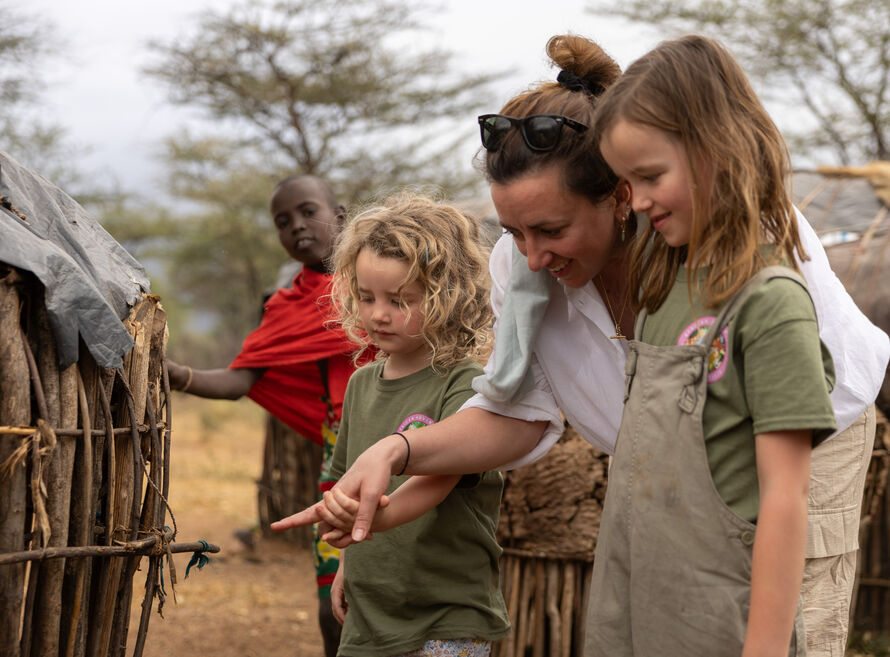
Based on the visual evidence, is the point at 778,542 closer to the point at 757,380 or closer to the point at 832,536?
the point at 757,380

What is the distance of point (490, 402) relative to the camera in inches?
79.8

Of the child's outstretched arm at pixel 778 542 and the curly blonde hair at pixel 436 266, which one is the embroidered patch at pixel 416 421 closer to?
the curly blonde hair at pixel 436 266

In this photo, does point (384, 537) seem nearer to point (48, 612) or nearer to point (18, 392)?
point (48, 612)

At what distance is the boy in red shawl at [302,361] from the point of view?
349 centimetres

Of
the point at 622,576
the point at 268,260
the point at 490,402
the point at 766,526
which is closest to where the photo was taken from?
the point at 766,526

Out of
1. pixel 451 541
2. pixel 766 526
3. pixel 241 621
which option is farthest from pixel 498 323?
pixel 241 621

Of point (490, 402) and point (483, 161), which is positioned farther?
point (483, 161)

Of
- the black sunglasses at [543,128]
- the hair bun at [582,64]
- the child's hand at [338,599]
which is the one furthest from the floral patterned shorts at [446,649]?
the hair bun at [582,64]

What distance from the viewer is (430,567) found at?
7.43ft

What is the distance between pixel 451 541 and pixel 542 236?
791mm

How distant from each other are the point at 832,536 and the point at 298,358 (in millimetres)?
2248

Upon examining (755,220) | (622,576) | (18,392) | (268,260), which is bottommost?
(622,576)

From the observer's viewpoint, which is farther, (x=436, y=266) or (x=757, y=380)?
(x=436, y=266)

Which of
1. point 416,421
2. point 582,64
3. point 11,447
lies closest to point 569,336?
point 416,421
